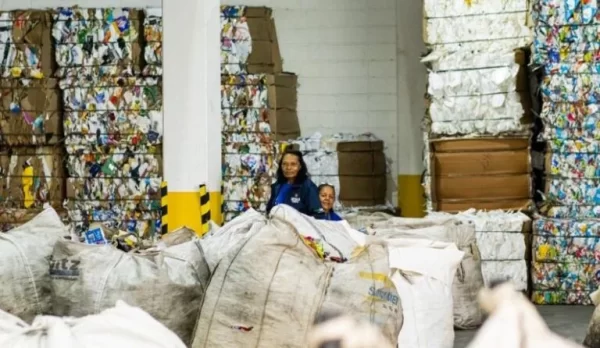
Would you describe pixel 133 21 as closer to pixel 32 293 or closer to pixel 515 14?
pixel 515 14

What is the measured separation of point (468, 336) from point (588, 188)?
239 cm

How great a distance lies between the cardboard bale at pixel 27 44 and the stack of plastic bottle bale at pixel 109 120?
0.44 ft

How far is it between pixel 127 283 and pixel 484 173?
5626mm

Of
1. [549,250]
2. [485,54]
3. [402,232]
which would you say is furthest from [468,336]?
[485,54]

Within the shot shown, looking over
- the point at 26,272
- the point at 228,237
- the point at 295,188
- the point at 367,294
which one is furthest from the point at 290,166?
the point at 367,294

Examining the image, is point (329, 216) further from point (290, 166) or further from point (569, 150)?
point (569, 150)

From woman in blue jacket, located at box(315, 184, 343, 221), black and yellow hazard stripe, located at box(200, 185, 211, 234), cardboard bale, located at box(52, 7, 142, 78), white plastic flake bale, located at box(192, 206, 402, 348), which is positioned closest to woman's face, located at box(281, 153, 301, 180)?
woman in blue jacket, located at box(315, 184, 343, 221)

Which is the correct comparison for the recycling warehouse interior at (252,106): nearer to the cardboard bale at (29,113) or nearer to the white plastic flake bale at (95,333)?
the cardboard bale at (29,113)

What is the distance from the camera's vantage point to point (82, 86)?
12.1 m

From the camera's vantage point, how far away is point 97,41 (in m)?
12.0

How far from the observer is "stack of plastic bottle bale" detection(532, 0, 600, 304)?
→ 10008 millimetres

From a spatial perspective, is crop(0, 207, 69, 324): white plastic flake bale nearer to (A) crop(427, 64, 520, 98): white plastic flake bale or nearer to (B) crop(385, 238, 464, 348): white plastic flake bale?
(B) crop(385, 238, 464, 348): white plastic flake bale

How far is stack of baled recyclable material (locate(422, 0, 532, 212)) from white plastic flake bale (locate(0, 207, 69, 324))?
5388 mm

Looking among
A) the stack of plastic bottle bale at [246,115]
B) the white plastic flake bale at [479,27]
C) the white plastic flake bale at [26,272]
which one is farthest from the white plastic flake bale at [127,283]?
the stack of plastic bottle bale at [246,115]
